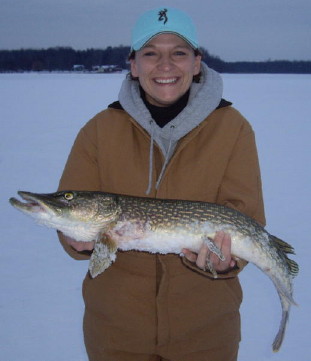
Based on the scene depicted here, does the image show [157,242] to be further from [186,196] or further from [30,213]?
[30,213]

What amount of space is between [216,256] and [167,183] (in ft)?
1.46

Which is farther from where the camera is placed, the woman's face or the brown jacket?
the woman's face

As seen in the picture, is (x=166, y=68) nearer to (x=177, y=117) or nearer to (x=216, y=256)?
(x=177, y=117)

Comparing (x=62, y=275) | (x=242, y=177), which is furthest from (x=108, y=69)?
(x=242, y=177)

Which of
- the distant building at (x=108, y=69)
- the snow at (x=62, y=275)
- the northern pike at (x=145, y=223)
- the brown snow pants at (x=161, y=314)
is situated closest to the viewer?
the brown snow pants at (x=161, y=314)

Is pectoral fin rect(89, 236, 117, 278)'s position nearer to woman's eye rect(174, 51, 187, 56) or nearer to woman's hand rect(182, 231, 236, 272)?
woman's hand rect(182, 231, 236, 272)

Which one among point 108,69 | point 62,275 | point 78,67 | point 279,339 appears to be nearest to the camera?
point 279,339

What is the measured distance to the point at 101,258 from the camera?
2.05 meters

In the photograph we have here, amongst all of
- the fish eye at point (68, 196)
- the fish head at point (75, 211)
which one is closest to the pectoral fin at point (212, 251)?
the fish head at point (75, 211)

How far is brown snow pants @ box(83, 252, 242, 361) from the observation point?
202 cm

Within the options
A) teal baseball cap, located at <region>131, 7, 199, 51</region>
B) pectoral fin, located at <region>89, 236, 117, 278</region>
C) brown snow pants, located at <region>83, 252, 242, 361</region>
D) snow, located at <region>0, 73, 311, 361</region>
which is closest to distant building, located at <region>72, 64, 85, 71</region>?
snow, located at <region>0, 73, 311, 361</region>

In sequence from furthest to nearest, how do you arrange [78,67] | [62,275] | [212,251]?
1. [78,67]
2. [62,275]
3. [212,251]

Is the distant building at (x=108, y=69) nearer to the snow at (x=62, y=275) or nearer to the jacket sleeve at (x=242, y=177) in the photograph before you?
the snow at (x=62, y=275)

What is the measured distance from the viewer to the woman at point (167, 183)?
2.04 metres
